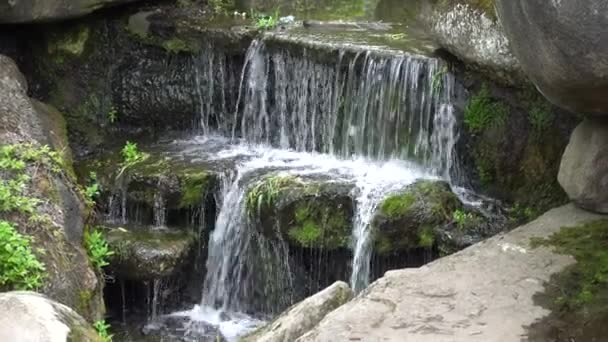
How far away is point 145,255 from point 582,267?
12.1 ft

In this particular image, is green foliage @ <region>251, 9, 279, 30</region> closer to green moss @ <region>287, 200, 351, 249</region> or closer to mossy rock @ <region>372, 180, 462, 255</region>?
green moss @ <region>287, 200, 351, 249</region>

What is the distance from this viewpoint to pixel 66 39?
1005 centimetres

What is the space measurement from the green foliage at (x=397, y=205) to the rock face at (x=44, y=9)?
3.76 metres

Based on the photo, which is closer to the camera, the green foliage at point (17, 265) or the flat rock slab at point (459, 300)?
the flat rock slab at point (459, 300)

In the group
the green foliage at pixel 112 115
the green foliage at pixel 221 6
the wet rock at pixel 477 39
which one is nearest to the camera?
the wet rock at pixel 477 39

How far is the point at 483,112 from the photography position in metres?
8.09

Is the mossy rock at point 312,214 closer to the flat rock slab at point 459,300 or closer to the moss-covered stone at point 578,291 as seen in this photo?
the flat rock slab at point 459,300

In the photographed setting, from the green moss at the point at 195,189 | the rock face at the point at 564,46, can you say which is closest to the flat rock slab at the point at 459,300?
the rock face at the point at 564,46

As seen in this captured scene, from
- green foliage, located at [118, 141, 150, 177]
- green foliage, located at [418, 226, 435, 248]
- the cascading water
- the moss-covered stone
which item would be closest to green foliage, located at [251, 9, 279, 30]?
the cascading water

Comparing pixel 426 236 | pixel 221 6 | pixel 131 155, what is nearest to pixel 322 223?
pixel 426 236

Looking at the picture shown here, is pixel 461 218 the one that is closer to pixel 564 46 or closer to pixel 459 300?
pixel 459 300

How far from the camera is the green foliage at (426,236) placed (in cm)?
759

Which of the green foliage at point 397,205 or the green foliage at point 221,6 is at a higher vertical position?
the green foliage at point 221,6

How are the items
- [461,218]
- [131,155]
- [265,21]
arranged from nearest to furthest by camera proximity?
[461,218] < [131,155] < [265,21]
